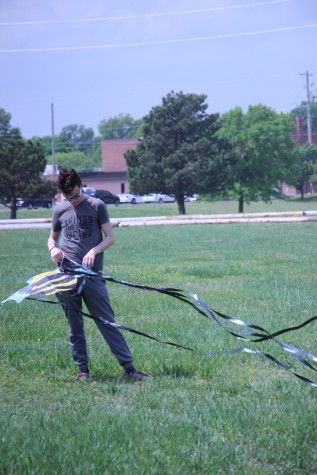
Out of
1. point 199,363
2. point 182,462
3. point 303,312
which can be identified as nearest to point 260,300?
point 303,312

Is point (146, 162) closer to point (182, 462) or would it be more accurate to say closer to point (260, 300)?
point (260, 300)

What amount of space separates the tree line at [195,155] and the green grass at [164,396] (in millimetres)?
45238

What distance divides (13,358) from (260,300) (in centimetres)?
449

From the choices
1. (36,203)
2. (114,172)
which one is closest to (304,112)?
(114,172)

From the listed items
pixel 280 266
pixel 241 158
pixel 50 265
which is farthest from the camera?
pixel 241 158

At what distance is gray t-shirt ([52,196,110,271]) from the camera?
7.04 metres

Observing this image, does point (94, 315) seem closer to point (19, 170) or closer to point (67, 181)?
point (67, 181)

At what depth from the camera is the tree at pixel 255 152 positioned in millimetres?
66812

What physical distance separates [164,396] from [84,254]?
148 cm

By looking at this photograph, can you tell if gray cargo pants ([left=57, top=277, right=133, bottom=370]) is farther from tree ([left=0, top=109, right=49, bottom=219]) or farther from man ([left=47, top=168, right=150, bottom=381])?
tree ([left=0, top=109, right=49, bottom=219])

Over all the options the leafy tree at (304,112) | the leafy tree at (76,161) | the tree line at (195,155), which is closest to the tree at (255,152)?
the tree line at (195,155)

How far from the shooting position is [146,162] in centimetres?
6219

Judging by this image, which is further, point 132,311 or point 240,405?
point 132,311

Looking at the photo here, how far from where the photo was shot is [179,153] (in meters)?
61.3
